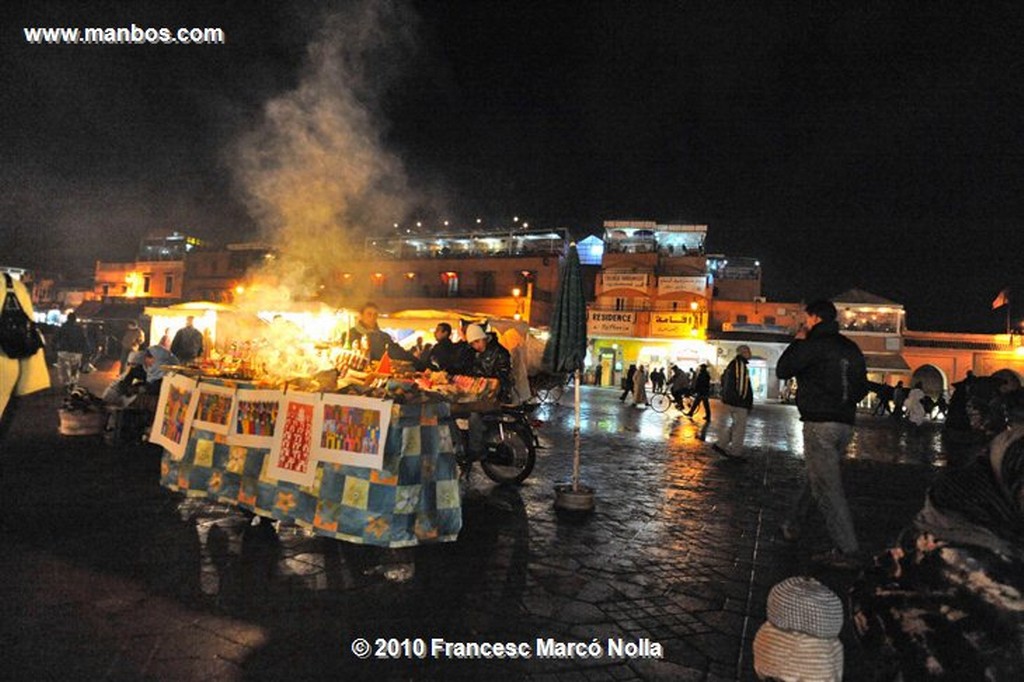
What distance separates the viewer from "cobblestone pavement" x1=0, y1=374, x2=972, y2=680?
2646 mm

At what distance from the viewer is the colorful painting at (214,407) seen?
4672mm

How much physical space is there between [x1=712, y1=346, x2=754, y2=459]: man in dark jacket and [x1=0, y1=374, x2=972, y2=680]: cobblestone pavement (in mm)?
2422

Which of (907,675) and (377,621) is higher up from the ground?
(907,675)

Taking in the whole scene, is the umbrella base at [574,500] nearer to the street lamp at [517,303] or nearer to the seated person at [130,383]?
the seated person at [130,383]

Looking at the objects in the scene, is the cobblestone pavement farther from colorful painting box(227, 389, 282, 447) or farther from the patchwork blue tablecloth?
colorful painting box(227, 389, 282, 447)

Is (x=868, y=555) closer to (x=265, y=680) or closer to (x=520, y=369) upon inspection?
(x=265, y=680)

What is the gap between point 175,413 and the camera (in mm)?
5184

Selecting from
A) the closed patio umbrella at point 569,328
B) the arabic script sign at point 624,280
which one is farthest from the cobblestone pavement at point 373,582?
the arabic script sign at point 624,280

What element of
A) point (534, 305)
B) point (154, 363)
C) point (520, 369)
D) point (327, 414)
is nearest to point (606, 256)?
point (534, 305)

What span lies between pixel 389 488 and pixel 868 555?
3.87 m

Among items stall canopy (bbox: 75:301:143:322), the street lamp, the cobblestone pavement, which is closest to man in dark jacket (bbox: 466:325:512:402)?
the cobblestone pavement

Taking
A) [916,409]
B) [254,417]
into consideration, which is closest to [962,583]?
[254,417]

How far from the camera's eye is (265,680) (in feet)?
8.02

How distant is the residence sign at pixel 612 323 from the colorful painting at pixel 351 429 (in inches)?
1258
